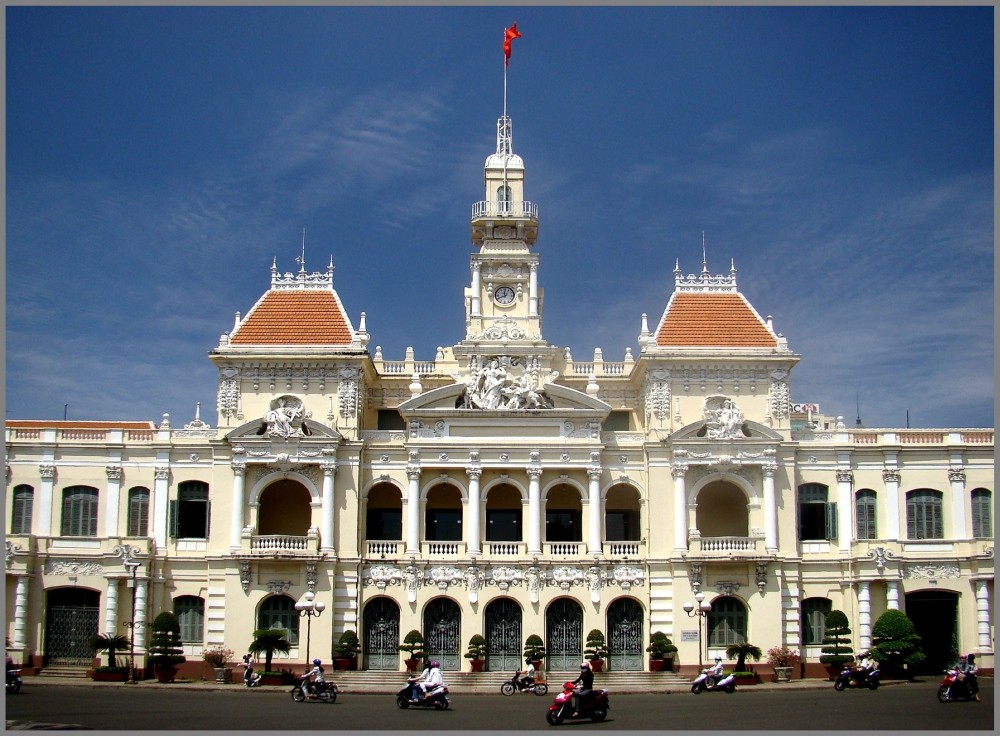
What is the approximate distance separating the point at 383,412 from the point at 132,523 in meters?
12.4

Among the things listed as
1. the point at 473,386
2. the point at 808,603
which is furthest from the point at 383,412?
the point at 808,603

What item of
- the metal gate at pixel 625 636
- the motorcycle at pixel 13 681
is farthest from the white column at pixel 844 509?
the motorcycle at pixel 13 681

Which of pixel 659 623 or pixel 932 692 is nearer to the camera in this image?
pixel 932 692

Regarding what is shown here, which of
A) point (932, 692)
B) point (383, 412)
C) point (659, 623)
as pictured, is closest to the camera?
point (932, 692)

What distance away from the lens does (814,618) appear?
52875 millimetres

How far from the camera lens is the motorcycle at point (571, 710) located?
3419 cm

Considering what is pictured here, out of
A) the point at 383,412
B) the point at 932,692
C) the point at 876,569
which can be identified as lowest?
the point at 932,692

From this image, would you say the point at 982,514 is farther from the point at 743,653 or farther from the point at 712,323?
the point at 712,323

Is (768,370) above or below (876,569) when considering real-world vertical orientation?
above

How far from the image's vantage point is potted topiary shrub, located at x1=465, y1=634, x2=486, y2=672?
50312mm

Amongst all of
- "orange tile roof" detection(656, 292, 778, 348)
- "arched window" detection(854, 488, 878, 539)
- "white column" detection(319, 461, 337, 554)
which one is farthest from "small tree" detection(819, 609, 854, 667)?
"white column" detection(319, 461, 337, 554)

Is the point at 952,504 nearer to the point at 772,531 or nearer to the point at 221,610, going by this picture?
the point at 772,531

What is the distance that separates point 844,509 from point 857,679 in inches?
409

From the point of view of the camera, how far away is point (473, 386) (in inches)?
2117
